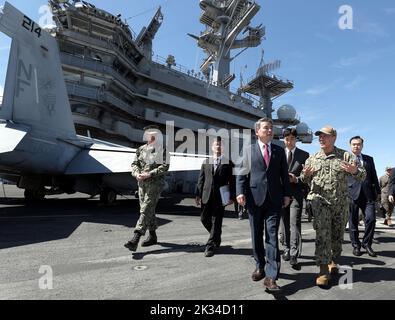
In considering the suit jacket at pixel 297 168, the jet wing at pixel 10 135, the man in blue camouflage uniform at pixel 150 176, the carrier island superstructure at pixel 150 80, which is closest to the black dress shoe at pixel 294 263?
the suit jacket at pixel 297 168

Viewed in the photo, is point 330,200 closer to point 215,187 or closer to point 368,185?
point 215,187

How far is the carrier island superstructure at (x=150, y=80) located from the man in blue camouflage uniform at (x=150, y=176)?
571 inches

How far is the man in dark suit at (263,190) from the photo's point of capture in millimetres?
4082

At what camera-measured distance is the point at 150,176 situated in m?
5.80

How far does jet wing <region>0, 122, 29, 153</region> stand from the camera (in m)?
8.06

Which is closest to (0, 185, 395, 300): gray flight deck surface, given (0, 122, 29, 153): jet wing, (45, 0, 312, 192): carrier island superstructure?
(0, 122, 29, 153): jet wing

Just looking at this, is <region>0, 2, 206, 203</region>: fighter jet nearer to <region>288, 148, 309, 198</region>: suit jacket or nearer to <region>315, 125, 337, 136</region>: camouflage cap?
<region>288, 148, 309, 198</region>: suit jacket

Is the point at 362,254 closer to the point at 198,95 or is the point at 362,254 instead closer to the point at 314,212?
the point at 314,212

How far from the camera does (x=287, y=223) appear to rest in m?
5.45

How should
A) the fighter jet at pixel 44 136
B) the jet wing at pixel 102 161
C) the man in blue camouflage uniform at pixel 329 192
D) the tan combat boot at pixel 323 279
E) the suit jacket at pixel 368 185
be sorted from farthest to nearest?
the jet wing at pixel 102 161
the fighter jet at pixel 44 136
the suit jacket at pixel 368 185
the man in blue camouflage uniform at pixel 329 192
the tan combat boot at pixel 323 279

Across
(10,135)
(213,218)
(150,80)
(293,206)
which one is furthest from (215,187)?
(150,80)

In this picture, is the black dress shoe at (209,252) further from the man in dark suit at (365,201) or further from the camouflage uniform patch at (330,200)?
the man in dark suit at (365,201)
